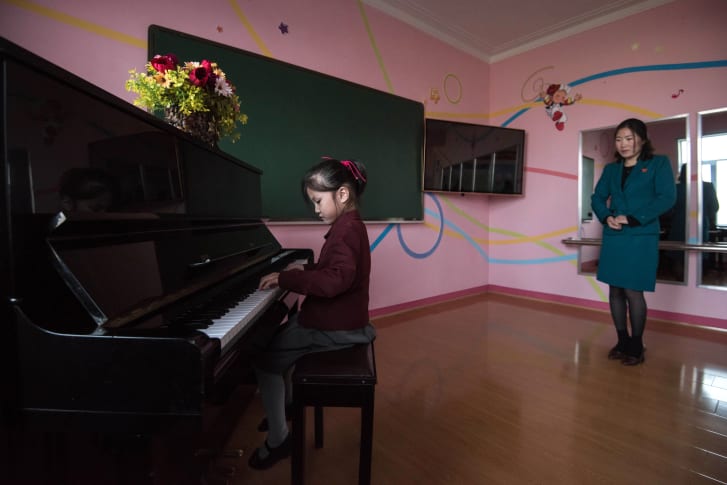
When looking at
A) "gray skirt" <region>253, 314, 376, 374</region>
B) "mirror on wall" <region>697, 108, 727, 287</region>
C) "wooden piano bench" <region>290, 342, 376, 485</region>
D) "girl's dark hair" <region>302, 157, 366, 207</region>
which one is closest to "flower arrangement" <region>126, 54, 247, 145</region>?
"girl's dark hair" <region>302, 157, 366, 207</region>

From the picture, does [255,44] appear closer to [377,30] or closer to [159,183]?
[377,30]

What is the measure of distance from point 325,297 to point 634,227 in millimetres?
2187

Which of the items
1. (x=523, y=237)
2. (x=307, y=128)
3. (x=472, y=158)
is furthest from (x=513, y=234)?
(x=307, y=128)

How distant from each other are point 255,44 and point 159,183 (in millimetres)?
1943

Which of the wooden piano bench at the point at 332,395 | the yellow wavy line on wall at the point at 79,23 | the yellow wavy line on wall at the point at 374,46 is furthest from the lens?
the yellow wavy line on wall at the point at 374,46

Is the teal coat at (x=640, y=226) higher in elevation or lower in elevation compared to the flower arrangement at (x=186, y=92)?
lower

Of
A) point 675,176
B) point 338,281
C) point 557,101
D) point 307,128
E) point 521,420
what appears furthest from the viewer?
point 557,101

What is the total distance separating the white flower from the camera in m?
1.50

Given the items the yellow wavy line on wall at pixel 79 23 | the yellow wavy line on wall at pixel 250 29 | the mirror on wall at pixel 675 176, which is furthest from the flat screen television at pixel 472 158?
the yellow wavy line on wall at pixel 79 23

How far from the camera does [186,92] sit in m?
1.44

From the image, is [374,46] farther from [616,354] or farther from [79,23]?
[616,354]

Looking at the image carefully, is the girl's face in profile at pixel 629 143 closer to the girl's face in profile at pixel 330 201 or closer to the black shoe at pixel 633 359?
the black shoe at pixel 633 359

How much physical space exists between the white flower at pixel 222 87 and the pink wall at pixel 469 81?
0.89 meters

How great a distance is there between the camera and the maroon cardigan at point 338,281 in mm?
1197
